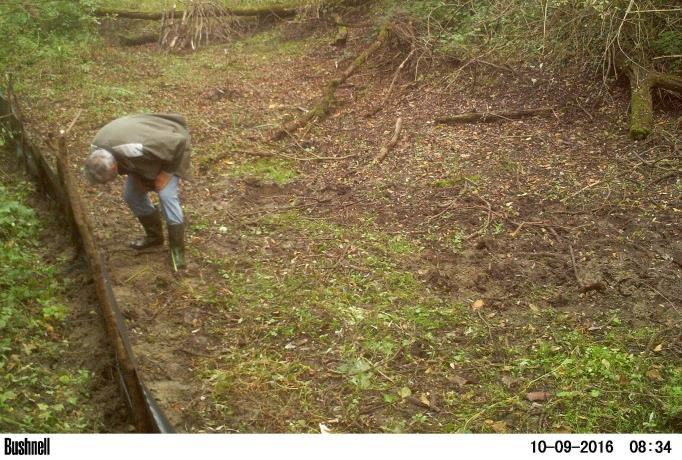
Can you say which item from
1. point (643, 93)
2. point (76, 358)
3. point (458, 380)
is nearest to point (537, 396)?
point (458, 380)

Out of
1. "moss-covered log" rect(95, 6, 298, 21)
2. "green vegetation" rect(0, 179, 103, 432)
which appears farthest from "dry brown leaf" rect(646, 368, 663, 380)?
"moss-covered log" rect(95, 6, 298, 21)

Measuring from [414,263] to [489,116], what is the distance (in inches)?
140

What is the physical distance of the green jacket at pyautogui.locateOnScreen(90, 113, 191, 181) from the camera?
5355 mm

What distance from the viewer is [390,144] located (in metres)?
8.55

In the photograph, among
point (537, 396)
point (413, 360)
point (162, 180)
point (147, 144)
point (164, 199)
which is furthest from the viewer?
point (164, 199)

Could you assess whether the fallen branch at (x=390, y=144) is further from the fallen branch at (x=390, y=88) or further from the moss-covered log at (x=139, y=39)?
the moss-covered log at (x=139, y=39)

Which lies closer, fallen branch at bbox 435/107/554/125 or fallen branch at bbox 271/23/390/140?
fallen branch at bbox 435/107/554/125

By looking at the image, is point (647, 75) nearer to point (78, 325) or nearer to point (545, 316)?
point (545, 316)

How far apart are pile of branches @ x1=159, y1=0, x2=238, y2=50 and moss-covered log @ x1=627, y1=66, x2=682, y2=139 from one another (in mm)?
7859

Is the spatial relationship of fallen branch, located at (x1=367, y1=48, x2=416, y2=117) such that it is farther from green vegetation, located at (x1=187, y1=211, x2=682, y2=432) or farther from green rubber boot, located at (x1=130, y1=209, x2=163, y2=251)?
green rubber boot, located at (x1=130, y1=209, x2=163, y2=251)

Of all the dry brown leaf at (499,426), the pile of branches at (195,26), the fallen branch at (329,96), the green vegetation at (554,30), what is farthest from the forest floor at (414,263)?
the pile of branches at (195,26)

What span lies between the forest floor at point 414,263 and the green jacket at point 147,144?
989 mm

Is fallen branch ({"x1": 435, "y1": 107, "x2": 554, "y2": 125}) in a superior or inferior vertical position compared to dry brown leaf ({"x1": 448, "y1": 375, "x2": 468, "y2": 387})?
superior

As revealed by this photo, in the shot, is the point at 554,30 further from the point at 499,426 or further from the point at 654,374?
the point at 499,426
